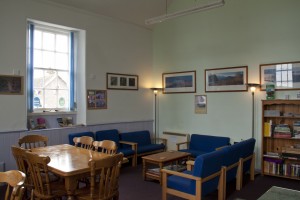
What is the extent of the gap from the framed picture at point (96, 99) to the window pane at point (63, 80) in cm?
54

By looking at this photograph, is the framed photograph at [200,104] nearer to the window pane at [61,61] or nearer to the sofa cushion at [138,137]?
the sofa cushion at [138,137]

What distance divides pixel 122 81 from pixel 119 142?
5.22ft

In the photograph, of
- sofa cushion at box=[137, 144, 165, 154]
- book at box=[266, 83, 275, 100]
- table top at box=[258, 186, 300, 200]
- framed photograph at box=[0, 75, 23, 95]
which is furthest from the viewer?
sofa cushion at box=[137, 144, 165, 154]

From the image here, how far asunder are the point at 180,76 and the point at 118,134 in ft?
7.39

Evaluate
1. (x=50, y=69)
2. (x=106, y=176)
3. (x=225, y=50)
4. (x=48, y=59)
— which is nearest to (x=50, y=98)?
(x=50, y=69)

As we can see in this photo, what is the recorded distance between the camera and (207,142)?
19.6 ft

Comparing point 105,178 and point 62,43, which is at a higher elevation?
point 62,43

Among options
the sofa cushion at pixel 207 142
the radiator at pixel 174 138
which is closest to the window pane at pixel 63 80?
the radiator at pixel 174 138

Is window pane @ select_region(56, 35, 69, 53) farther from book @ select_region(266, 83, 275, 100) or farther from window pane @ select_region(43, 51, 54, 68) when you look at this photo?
book @ select_region(266, 83, 275, 100)

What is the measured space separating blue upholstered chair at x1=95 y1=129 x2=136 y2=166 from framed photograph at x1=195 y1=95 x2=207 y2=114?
1879 mm

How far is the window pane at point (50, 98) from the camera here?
18.1 feet

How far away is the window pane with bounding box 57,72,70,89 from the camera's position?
577cm

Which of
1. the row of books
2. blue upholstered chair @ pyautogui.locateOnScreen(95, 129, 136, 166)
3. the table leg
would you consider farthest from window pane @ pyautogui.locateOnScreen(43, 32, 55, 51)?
the row of books

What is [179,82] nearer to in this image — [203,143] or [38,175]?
[203,143]
